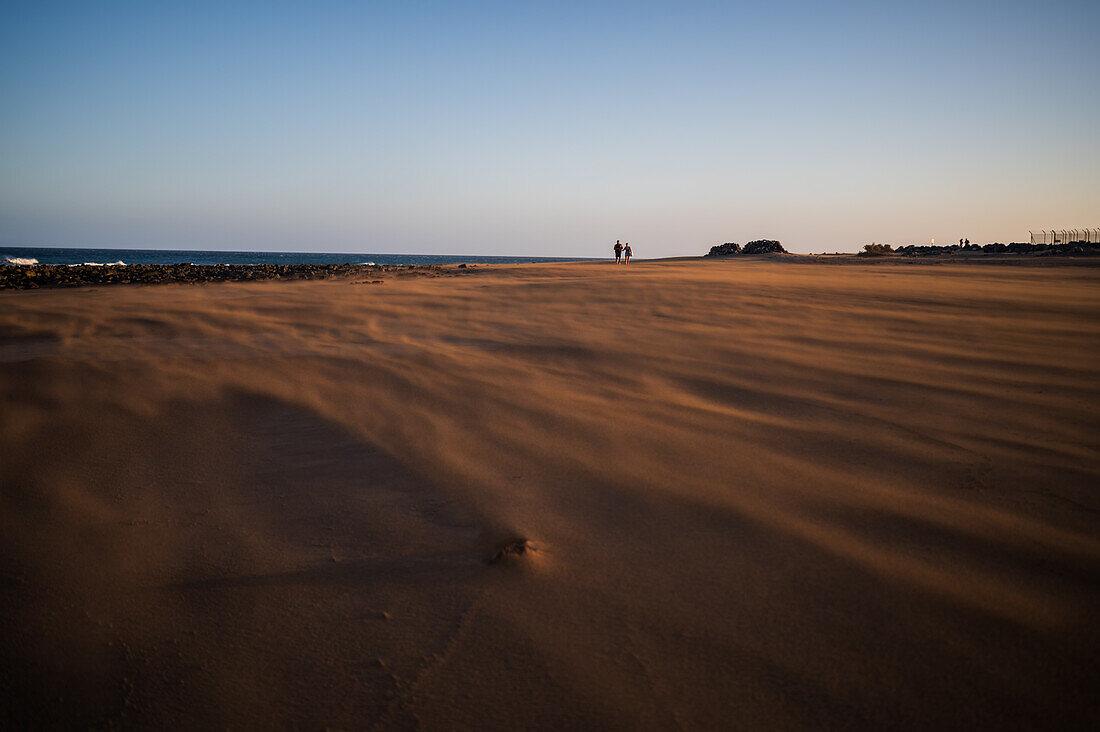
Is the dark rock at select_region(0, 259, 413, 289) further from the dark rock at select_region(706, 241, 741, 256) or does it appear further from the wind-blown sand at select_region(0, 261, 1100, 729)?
the dark rock at select_region(706, 241, 741, 256)

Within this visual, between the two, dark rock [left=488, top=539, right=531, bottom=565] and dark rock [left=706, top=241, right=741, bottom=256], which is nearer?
dark rock [left=488, top=539, right=531, bottom=565]

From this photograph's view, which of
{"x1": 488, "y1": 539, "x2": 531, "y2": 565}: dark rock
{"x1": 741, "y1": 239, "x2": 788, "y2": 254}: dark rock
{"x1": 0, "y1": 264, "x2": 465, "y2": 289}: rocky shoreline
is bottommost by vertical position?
{"x1": 488, "y1": 539, "x2": 531, "y2": 565}: dark rock

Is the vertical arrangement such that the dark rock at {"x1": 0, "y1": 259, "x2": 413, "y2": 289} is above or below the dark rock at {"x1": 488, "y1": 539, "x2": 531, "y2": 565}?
above

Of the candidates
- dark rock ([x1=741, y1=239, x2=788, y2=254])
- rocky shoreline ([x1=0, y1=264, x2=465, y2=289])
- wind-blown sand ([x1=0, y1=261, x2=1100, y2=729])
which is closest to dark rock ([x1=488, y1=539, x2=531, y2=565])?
wind-blown sand ([x1=0, y1=261, x2=1100, y2=729])

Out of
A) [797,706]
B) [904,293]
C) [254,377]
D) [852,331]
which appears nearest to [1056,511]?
[797,706]

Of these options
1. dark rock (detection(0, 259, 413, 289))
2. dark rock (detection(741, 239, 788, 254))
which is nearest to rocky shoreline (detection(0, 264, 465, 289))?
dark rock (detection(0, 259, 413, 289))

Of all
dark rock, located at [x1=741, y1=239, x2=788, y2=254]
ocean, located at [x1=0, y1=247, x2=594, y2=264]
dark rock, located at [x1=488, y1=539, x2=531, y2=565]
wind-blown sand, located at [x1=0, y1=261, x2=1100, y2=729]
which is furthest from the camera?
ocean, located at [x1=0, y1=247, x2=594, y2=264]

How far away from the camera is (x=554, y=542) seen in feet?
6.22

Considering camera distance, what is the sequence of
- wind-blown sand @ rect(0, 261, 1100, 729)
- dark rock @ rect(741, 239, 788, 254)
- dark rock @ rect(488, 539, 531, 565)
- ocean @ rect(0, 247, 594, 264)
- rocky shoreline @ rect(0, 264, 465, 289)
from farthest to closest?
1. ocean @ rect(0, 247, 594, 264)
2. dark rock @ rect(741, 239, 788, 254)
3. rocky shoreline @ rect(0, 264, 465, 289)
4. dark rock @ rect(488, 539, 531, 565)
5. wind-blown sand @ rect(0, 261, 1100, 729)

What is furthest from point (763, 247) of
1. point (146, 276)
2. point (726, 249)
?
point (146, 276)

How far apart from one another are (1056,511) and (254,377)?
13.7 ft

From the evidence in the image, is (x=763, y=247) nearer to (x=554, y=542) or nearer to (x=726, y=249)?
(x=726, y=249)

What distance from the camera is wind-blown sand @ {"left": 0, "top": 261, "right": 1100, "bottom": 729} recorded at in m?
1.33

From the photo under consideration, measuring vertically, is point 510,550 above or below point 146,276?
below
